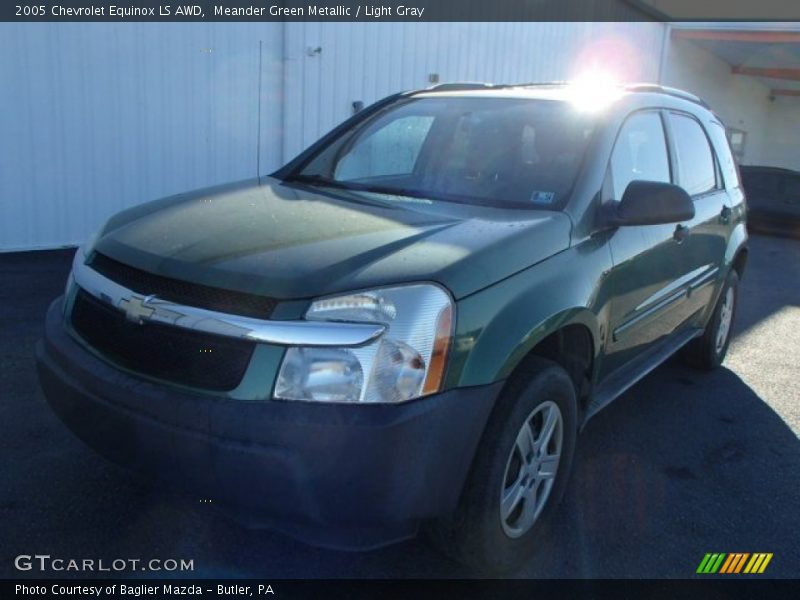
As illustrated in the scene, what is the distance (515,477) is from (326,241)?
111cm

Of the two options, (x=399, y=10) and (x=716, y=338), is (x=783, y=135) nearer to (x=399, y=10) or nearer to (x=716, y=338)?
(x=399, y=10)

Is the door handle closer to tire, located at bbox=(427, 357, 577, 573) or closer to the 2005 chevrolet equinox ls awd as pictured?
the 2005 chevrolet equinox ls awd

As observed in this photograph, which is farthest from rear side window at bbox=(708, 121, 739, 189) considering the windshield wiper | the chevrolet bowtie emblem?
the chevrolet bowtie emblem

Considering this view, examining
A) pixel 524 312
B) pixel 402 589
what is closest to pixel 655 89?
pixel 524 312

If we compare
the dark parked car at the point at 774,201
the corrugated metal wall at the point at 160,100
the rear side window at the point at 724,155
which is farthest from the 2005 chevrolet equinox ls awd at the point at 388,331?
the dark parked car at the point at 774,201

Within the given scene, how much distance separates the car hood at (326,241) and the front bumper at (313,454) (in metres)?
0.37

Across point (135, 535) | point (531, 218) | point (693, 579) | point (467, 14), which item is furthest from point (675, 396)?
point (467, 14)

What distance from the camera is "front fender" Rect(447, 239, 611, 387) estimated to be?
246 centimetres

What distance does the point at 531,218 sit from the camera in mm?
3078

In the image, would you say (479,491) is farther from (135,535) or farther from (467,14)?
(467,14)

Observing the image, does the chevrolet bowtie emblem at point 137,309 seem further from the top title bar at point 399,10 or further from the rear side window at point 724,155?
the top title bar at point 399,10

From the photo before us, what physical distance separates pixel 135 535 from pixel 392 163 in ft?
7.16

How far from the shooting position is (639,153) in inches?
153

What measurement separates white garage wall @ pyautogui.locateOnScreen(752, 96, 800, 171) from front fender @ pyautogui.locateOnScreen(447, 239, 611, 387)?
19.3 meters
